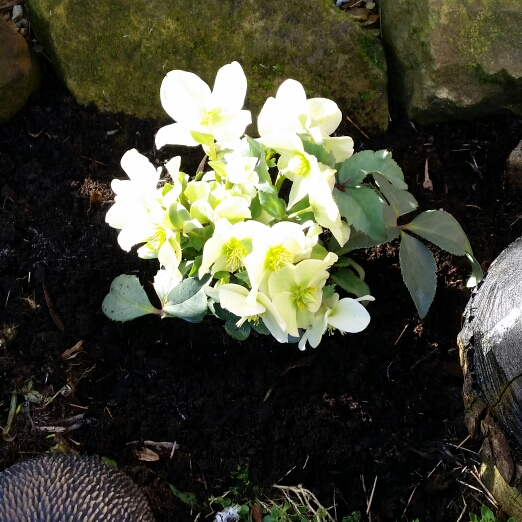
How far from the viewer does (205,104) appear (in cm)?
139

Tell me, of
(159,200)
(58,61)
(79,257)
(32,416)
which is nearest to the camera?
(159,200)

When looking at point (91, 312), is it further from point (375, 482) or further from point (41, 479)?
point (375, 482)

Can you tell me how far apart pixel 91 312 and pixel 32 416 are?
0.38 metres

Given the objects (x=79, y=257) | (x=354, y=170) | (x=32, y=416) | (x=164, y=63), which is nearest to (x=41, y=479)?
(x=32, y=416)

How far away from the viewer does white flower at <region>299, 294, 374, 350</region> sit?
4.63 ft

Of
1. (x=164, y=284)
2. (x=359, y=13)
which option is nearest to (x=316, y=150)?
(x=164, y=284)

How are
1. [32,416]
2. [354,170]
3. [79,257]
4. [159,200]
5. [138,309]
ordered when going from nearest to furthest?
[159,200] → [354,170] → [138,309] → [32,416] → [79,257]

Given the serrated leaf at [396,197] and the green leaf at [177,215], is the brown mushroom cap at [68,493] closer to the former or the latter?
the green leaf at [177,215]

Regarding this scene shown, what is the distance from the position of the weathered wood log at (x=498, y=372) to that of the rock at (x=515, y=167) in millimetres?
560

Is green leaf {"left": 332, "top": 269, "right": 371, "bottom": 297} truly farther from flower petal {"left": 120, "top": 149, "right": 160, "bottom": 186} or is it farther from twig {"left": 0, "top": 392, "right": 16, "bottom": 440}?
twig {"left": 0, "top": 392, "right": 16, "bottom": 440}

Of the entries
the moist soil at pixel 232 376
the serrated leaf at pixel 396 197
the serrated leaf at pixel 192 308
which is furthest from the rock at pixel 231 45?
the serrated leaf at pixel 192 308

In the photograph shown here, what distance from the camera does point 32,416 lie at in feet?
6.55

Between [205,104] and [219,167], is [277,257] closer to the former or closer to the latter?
[219,167]

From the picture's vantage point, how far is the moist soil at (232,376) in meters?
1.96
